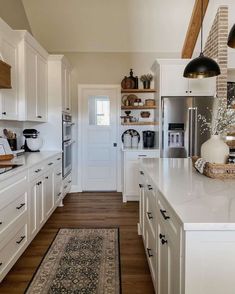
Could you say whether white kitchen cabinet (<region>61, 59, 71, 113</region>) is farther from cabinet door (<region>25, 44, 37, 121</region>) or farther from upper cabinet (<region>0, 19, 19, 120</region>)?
upper cabinet (<region>0, 19, 19, 120</region>)

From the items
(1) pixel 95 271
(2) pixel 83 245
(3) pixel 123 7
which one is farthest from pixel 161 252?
(3) pixel 123 7

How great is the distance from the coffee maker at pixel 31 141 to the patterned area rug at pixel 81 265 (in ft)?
4.74

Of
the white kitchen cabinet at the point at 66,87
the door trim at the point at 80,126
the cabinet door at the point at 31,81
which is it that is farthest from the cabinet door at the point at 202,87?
the cabinet door at the point at 31,81

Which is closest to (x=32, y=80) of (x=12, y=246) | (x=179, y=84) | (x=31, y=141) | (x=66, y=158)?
(x=31, y=141)

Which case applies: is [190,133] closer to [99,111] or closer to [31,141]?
[99,111]

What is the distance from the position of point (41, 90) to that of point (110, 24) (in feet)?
6.19

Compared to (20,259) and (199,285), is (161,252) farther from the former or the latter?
(20,259)

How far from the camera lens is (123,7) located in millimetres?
4785

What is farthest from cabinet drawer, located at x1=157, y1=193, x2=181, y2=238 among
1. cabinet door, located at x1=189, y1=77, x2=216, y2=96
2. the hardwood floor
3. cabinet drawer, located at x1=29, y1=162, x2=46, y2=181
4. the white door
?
the white door

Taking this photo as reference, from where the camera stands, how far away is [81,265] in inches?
104

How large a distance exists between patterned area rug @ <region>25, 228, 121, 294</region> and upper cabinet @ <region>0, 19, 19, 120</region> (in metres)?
1.60

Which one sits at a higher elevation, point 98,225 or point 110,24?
point 110,24

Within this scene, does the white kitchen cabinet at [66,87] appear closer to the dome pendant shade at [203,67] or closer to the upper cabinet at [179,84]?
the upper cabinet at [179,84]

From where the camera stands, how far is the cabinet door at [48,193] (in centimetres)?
354
